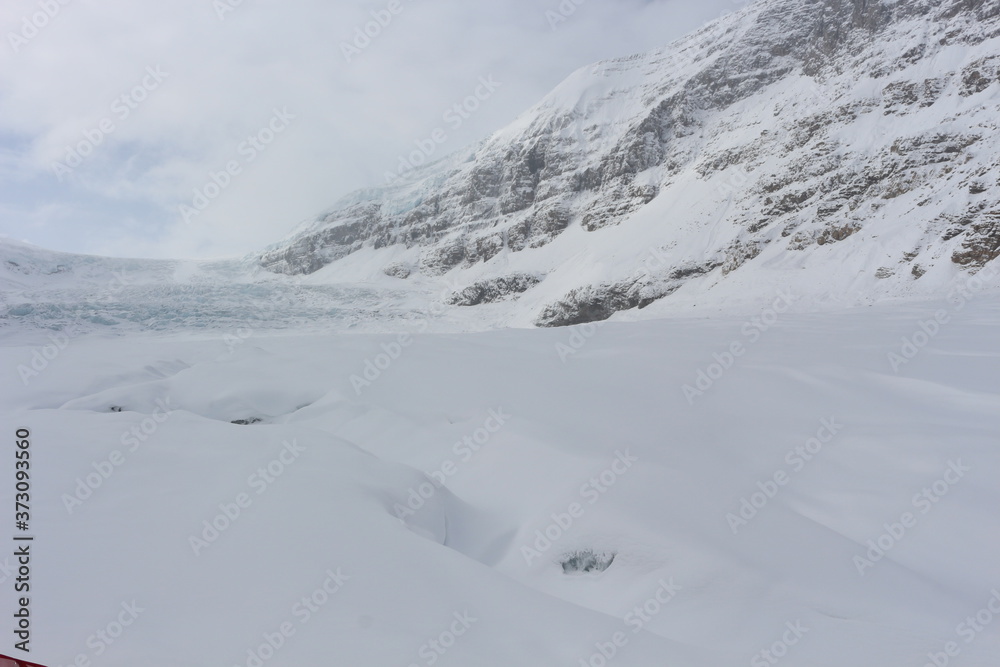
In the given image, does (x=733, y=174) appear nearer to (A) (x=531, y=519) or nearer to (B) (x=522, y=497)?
(B) (x=522, y=497)

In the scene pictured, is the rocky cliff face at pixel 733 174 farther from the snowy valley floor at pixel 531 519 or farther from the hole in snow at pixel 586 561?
the hole in snow at pixel 586 561

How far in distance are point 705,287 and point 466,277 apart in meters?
33.0

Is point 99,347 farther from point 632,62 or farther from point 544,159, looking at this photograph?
point 632,62

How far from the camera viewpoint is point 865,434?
4965mm

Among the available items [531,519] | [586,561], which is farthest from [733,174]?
[586,561]

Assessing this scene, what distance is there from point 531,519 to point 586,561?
2.09ft

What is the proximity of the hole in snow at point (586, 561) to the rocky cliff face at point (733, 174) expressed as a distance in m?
26.6

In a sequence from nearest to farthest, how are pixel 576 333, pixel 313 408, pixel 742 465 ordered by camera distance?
pixel 742 465, pixel 313 408, pixel 576 333

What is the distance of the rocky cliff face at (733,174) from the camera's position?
28.1m

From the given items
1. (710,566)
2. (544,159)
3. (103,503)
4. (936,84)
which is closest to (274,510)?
(103,503)

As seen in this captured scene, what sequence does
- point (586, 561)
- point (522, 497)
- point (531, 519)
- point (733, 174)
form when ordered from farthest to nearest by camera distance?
point (733, 174), point (522, 497), point (531, 519), point (586, 561)

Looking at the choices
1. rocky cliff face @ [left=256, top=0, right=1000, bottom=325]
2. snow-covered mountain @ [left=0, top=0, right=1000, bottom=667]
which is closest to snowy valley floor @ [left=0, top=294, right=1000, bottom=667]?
snow-covered mountain @ [left=0, top=0, right=1000, bottom=667]

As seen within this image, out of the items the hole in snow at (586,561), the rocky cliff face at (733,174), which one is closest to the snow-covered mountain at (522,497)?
the hole in snow at (586,561)

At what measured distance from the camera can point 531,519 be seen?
4.01 m
